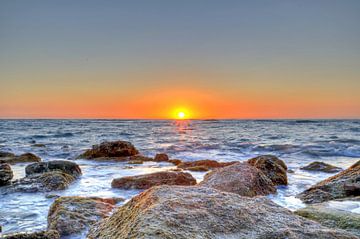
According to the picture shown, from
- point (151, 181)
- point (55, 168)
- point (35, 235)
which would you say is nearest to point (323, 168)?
point (151, 181)

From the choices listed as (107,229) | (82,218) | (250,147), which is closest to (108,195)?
(82,218)

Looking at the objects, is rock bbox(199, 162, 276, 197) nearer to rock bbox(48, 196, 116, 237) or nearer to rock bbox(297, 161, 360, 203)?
rock bbox(297, 161, 360, 203)

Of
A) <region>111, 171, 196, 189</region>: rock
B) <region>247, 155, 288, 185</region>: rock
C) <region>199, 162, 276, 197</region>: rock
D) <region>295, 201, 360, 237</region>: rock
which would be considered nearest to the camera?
<region>295, 201, 360, 237</region>: rock

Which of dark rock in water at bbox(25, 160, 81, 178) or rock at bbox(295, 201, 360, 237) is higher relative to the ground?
rock at bbox(295, 201, 360, 237)

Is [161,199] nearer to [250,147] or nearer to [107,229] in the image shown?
[107,229]

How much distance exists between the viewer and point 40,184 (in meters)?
6.96

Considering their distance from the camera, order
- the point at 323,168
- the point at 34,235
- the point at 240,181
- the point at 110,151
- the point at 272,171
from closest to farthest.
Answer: the point at 34,235 < the point at 240,181 < the point at 272,171 < the point at 323,168 < the point at 110,151

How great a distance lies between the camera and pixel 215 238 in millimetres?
2148

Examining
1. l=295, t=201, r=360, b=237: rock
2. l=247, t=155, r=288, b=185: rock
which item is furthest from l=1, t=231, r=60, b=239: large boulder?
l=247, t=155, r=288, b=185: rock

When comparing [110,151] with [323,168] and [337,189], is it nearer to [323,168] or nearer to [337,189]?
[323,168]

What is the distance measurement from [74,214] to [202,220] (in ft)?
8.48

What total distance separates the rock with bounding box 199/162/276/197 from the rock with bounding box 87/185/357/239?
111 inches

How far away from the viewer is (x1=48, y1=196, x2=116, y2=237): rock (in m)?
3.98

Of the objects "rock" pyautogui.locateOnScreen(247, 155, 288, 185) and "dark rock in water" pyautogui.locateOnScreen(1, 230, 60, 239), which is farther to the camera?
"rock" pyautogui.locateOnScreen(247, 155, 288, 185)
